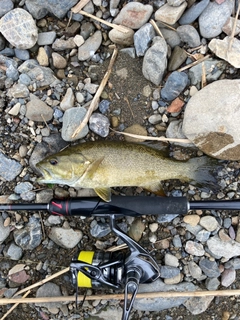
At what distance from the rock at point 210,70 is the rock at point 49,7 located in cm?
136

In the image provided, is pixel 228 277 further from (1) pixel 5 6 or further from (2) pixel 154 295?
(1) pixel 5 6

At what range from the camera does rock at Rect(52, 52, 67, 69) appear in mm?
3342

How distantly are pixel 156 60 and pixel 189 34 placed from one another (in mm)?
404

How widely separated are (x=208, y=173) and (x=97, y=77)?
144 centimetres

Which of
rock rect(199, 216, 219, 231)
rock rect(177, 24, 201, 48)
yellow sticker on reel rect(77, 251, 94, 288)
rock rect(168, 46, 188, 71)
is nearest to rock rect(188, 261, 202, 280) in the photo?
rock rect(199, 216, 219, 231)

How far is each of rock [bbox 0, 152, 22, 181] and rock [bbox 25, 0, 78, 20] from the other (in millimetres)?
1452

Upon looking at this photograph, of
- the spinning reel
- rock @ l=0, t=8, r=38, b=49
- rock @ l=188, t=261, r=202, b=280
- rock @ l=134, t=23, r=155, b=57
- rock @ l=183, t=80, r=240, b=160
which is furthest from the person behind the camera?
rock @ l=188, t=261, r=202, b=280

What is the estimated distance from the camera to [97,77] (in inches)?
132

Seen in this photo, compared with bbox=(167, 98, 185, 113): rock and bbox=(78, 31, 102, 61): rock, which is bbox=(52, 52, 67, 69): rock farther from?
bbox=(167, 98, 185, 113): rock

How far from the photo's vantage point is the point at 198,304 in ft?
11.3

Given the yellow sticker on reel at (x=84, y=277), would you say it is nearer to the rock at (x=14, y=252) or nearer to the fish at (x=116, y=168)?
the fish at (x=116, y=168)

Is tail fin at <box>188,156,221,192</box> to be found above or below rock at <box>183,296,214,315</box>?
above

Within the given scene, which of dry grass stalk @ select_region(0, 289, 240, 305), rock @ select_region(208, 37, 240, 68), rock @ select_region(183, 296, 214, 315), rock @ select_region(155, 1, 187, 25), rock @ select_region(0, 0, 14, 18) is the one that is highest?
rock @ select_region(155, 1, 187, 25)

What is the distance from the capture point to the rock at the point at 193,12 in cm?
311
